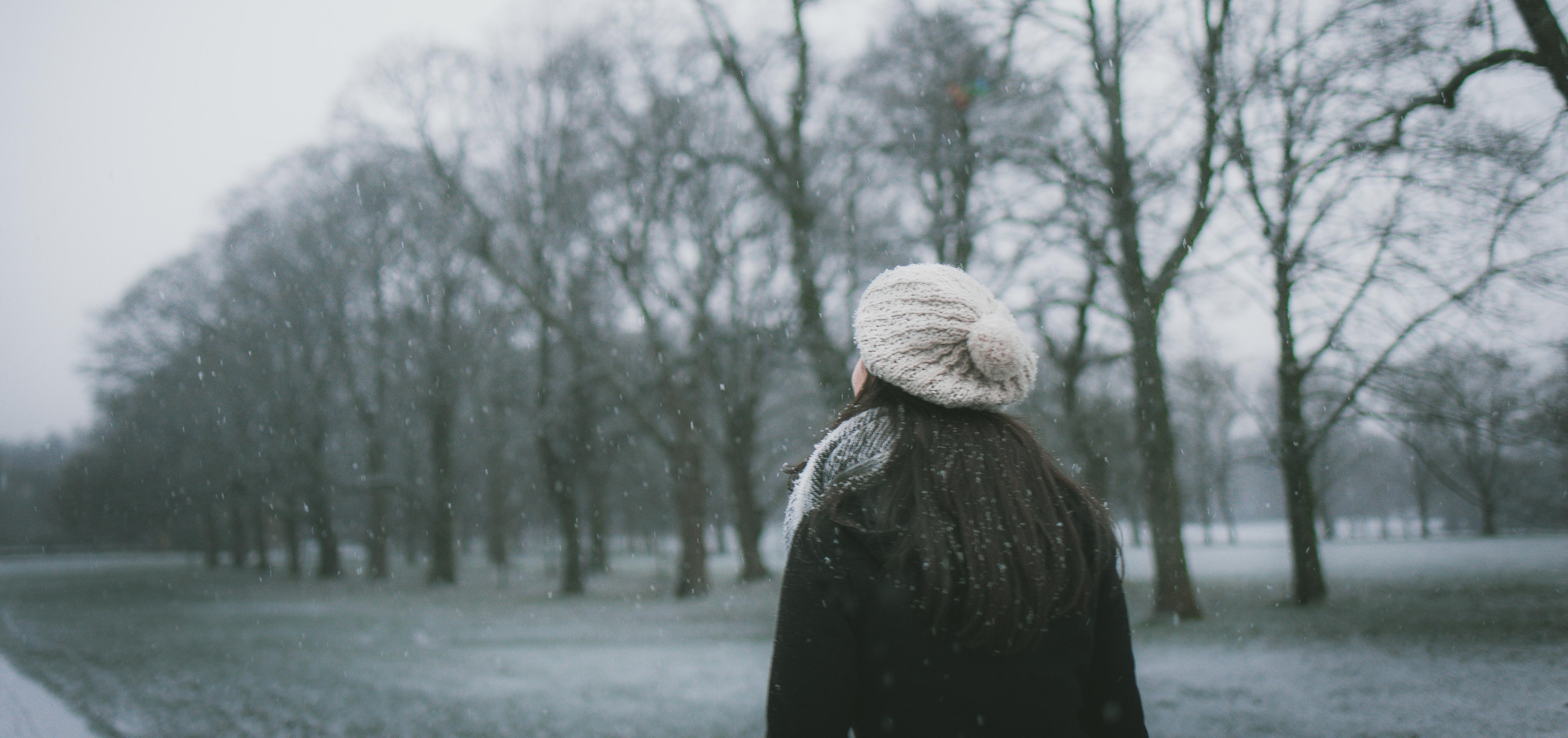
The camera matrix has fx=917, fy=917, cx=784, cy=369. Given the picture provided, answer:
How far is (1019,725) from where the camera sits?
149cm

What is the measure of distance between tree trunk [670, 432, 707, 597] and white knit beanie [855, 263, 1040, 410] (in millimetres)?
17692

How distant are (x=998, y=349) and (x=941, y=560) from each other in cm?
36

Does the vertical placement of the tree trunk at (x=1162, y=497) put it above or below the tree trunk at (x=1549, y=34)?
below

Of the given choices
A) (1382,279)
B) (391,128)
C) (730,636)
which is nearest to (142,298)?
(391,128)

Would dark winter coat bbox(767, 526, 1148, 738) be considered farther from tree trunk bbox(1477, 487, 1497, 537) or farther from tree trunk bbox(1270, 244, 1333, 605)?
tree trunk bbox(1477, 487, 1497, 537)

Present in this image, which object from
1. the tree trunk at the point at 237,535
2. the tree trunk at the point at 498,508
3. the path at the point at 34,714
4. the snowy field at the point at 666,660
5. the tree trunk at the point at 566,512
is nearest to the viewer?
the snowy field at the point at 666,660

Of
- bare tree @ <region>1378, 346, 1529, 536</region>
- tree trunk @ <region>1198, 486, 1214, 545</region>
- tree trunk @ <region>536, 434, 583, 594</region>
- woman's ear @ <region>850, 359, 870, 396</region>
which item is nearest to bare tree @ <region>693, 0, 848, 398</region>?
bare tree @ <region>1378, 346, 1529, 536</region>

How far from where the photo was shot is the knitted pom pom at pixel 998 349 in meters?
1.52

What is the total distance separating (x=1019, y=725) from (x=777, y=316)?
14.5 m

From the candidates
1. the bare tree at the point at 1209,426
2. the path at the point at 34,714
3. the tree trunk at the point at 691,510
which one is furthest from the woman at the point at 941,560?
the tree trunk at the point at 691,510

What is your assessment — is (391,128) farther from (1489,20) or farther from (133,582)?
(1489,20)

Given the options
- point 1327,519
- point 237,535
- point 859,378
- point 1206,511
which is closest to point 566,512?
point 237,535

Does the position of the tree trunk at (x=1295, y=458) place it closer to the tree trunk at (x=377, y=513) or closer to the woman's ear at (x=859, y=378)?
the woman's ear at (x=859, y=378)

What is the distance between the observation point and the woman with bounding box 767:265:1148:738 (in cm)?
144
